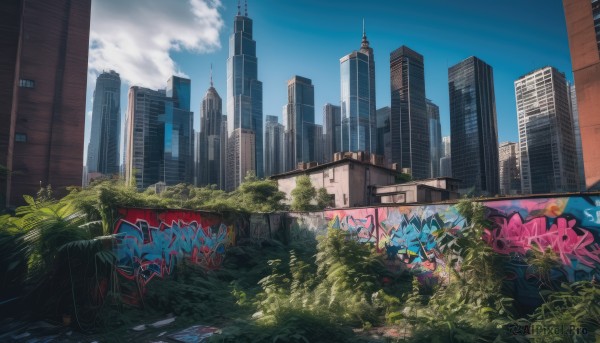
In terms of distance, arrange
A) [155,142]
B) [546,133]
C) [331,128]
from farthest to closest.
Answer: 1. [331,128]
2. [155,142]
3. [546,133]

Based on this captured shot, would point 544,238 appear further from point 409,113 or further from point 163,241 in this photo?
point 409,113

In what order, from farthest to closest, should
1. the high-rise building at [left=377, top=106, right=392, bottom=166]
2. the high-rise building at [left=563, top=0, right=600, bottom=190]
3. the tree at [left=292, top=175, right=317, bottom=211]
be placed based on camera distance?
the high-rise building at [left=377, top=106, right=392, bottom=166] < the high-rise building at [left=563, top=0, right=600, bottom=190] < the tree at [left=292, top=175, right=317, bottom=211]

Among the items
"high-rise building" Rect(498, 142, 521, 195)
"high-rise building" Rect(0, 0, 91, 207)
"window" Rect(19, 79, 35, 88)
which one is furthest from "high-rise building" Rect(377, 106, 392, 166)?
"window" Rect(19, 79, 35, 88)

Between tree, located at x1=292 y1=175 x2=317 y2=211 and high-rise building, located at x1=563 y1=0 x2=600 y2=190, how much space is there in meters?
34.2

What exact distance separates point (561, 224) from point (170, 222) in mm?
10519

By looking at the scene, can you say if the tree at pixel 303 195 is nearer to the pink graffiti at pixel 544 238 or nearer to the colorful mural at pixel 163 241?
the colorful mural at pixel 163 241

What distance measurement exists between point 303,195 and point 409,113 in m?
123

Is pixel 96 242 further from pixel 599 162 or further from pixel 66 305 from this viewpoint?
pixel 599 162

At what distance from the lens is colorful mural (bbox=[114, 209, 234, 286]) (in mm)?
8562

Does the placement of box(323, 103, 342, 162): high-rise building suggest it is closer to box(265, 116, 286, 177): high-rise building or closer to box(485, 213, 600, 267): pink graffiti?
box(265, 116, 286, 177): high-rise building

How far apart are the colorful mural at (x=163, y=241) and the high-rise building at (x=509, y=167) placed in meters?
129

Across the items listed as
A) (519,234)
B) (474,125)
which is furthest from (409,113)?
(519,234)

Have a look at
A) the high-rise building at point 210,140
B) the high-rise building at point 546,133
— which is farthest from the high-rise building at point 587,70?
the high-rise building at point 210,140

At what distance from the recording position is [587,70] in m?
41.1
